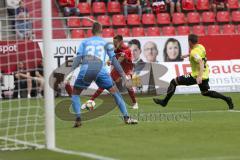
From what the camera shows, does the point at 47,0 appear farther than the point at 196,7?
No

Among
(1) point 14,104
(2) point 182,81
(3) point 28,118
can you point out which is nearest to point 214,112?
(2) point 182,81

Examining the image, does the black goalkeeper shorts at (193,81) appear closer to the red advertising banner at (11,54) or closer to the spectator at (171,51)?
the red advertising banner at (11,54)

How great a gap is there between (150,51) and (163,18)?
15.3 feet

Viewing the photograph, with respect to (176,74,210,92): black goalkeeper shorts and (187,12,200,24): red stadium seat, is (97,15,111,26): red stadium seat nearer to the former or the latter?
(187,12,200,24): red stadium seat

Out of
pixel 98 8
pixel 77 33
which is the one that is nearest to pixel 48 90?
pixel 77 33

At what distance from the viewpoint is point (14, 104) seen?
22.0 m

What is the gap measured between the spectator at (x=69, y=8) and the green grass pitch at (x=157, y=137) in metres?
11.8

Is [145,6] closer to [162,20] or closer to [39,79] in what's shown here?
[162,20]

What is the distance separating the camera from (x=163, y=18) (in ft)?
107

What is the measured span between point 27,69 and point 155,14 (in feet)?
38.2

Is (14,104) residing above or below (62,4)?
below

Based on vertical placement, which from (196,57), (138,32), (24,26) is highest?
(24,26)

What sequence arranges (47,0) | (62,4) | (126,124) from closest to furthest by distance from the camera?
(47,0) → (126,124) → (62,4)

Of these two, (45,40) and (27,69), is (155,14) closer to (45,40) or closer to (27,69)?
(27,69)
